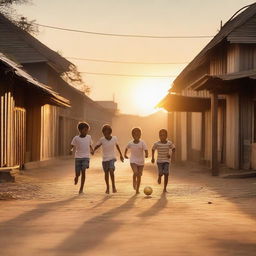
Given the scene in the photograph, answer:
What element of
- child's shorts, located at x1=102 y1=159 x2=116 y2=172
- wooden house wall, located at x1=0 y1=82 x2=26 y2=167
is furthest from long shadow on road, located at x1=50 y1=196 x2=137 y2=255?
wooden house wall, located at x1=0 y1=82 x2=26 y2=167

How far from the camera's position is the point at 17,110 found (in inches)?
753

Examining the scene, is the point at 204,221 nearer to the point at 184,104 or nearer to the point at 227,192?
the point at 227,192

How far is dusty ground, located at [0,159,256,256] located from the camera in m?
5.93

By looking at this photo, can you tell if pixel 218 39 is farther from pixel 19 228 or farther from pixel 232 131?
pixel 19 228

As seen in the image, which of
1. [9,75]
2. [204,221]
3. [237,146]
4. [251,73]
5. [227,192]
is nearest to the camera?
[204,221]

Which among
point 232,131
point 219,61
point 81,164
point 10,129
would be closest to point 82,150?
point 81,164

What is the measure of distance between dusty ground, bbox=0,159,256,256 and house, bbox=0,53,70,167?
383 centimetres

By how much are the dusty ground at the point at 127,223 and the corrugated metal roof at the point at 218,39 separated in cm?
1023

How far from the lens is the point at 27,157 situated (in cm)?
2309

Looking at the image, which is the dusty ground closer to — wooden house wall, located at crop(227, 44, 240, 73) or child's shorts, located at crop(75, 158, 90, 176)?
child's shorts, located at crop(75, 158, 90, 176)

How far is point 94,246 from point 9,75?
1078 cm

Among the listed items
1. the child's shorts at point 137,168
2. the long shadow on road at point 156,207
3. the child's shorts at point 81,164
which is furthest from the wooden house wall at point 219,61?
the long shadow on road at point 156,207

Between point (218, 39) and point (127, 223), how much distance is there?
55.9 feet

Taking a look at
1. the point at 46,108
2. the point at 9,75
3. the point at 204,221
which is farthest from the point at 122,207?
the point at 46,108
